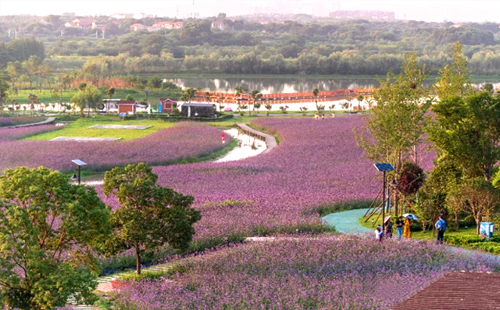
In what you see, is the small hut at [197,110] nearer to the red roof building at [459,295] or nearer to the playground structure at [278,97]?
the playground structure at [278,97]

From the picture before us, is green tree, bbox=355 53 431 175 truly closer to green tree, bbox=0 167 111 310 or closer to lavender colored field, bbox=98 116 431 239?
lavender colored field, bbox=98 116 431 239

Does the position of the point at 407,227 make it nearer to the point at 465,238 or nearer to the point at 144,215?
the point at 465,238

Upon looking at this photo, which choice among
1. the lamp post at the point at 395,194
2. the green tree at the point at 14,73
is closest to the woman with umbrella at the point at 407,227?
the lamp post at the point at 395,194

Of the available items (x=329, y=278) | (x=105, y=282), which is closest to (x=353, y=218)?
(x=329, y=278)

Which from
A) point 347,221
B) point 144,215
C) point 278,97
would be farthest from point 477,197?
point 278,97

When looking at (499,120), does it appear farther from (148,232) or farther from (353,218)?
(148,232)

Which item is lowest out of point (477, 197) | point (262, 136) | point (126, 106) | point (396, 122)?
point (262, 136)
